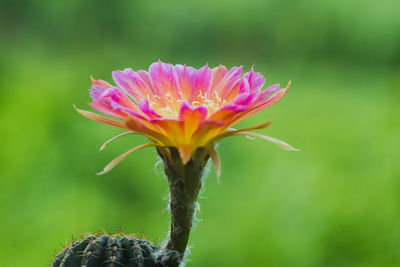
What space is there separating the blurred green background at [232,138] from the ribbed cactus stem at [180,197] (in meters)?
0.37

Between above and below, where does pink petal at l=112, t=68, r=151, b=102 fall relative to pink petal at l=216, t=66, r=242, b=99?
below

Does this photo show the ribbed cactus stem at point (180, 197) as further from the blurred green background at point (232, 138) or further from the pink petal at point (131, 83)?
the blurred green background at point (232, 138)

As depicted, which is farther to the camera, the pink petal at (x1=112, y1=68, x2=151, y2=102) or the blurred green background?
the blurred green background

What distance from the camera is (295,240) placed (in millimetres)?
1497

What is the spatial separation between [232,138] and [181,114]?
160cm

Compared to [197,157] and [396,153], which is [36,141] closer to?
[396,153]

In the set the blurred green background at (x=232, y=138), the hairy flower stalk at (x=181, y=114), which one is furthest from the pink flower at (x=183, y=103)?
the blurred green background at (x=232, y=138)

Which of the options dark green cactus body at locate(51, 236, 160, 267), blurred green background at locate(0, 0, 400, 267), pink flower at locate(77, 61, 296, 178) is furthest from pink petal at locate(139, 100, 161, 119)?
blurred green background at locate(0, 0, 400, 267)

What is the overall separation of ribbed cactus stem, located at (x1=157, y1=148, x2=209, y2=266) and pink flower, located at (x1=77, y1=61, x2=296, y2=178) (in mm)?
14

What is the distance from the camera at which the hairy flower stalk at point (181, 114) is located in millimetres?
407

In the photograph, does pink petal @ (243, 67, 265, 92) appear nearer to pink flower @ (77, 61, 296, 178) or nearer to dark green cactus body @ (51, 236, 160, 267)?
pink flower @ (77, 61, 296, 178)

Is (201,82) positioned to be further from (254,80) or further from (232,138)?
(232,138)

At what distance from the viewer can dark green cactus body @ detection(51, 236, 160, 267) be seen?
448 millimetres

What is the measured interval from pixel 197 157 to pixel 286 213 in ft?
3.95
